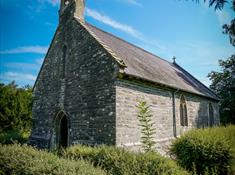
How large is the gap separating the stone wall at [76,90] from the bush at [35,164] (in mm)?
4345

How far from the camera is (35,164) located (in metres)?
5.34

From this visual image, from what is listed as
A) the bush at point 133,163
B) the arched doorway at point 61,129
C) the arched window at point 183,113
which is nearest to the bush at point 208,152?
the bush at point 133,163

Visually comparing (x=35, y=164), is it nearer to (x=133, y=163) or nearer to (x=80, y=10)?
(x=133, y=163)

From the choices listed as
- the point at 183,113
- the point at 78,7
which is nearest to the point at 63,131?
the point at 78,7

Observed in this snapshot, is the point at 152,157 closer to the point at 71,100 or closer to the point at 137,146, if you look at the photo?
the point at 137,146

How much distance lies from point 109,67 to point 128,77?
1.15m

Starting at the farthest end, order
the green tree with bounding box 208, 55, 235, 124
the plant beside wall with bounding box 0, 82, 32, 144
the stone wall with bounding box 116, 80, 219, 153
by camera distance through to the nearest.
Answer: the green tree with bounding box 208, 55, 235, 124
the plant beside wall with bounding box 0, 82, 32, 144
the stone wall with bounding box 116, 80, 219, 153

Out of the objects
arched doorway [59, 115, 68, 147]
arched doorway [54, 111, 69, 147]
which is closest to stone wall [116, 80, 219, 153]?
arched doorway [54, 111, 69, 147]

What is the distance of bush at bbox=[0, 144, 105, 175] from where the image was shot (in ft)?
15.5

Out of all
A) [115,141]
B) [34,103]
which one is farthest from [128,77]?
[34,103]

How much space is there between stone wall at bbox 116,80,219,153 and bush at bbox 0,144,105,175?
14.5ft

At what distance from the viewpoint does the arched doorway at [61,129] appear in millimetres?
13367

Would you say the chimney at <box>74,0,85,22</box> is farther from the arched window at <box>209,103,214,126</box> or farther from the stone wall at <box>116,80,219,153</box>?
the arched window at <box>209,103,214,126</box>

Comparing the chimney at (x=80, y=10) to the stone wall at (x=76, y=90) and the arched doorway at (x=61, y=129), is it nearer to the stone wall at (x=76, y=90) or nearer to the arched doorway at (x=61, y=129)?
the stone wall at (x=76, y=90)
